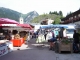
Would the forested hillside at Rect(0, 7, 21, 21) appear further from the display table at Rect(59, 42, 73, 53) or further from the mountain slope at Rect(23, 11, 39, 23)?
the mountain slope at Rect(23, 11, 39, 23)

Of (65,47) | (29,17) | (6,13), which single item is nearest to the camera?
(65,47)

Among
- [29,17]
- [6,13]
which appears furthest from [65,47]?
[29,17]

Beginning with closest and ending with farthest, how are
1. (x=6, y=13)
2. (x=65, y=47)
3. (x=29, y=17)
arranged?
(x=65, y=47)
(x=6, y=13)
(x=29, y=17)

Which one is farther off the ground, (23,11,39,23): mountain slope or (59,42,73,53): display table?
(23,11,39,23): mountain slope

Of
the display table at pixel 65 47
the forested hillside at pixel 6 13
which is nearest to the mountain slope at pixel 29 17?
the forested hillside at pixel 6 13

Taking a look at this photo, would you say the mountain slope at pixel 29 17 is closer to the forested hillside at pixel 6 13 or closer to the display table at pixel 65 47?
the forested hillside at pixel 6 13

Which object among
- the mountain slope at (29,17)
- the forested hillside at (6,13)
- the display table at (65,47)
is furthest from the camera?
the mountain slope at (29,17)

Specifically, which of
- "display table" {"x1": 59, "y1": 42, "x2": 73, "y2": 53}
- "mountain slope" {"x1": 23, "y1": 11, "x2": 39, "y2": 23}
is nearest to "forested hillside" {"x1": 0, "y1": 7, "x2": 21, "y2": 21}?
"display table" {"x1": 59, "y1": 42, "x2": 73, "y2": 53}

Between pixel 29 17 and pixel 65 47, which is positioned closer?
pixel 65 47

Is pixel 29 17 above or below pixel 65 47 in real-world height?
above

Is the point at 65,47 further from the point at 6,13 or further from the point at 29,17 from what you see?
the point at 29,17

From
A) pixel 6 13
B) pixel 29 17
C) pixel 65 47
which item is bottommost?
pixel 65 47

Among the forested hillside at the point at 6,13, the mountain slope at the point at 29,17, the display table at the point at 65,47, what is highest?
the mountain slope at the point at 29,17

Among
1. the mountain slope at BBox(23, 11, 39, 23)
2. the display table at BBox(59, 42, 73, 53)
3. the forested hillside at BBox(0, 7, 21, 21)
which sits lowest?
the display table at BBox(59, 42, 73, 53)
